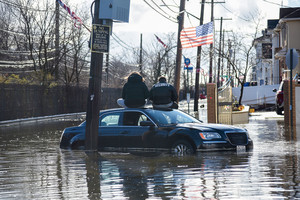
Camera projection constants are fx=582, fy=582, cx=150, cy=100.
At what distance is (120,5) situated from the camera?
13.5m

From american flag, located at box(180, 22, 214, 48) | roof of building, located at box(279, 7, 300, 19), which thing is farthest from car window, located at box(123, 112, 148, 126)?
A: roof of building, located at box(279, 7, 300, 19)

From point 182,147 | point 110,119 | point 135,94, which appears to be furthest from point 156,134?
point 135,94

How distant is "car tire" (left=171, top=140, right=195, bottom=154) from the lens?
12344 millimetres

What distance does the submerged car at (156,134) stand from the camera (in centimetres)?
1232

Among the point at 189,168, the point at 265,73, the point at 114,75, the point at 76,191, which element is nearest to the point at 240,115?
the point at 189,168

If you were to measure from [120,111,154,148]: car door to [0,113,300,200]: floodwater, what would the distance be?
1.18 ft

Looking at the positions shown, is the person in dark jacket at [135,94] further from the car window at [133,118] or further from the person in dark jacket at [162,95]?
the car window at [133,118]

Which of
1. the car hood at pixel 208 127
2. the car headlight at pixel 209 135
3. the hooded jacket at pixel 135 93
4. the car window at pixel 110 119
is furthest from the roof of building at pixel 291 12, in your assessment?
the car headlight at pixel 209 135

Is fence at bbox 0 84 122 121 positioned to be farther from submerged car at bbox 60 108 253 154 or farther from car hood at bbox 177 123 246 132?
car hood at bbox 177 123 246 132

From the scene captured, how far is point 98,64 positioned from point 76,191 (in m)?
5.85

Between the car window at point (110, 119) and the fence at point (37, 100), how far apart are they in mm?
16248

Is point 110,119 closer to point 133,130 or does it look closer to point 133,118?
point 133,118

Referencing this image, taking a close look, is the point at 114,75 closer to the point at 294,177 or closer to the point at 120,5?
the point at 120,5

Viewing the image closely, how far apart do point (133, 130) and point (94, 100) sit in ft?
4.00
